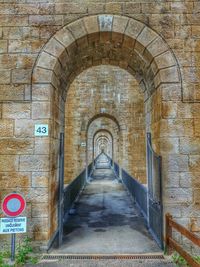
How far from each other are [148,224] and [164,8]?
459 centimetres

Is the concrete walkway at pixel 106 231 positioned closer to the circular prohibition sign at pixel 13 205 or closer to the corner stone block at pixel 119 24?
the circular prohibition sign at pixel 13 205

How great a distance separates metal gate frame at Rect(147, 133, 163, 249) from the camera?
442cm

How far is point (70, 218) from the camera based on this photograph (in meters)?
6.46

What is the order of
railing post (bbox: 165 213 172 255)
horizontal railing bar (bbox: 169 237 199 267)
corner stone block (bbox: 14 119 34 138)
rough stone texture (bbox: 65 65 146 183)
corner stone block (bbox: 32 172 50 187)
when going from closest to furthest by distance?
horizontal railing bar (bbox: 169 237 199 267), railing post (bbox: 165 213 172 255), corner stone block (bbox: 32 172 50 187), corner stone block (bbox: 14 119 34 138), rough stone texture (bbox: 65 65 146 183)

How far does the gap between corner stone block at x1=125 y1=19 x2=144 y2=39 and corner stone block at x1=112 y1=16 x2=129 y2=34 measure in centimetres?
7

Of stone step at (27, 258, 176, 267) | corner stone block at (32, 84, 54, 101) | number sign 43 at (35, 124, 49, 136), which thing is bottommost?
stone step at (27, 258, 176, 267)

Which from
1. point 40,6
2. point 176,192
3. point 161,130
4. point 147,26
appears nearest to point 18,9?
point 40,6

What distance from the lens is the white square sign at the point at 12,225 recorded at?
363 cm

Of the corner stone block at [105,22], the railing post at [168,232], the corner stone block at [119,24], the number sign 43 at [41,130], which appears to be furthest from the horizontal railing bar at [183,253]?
the corner stone block at [105,22]

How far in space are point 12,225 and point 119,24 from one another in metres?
3.87

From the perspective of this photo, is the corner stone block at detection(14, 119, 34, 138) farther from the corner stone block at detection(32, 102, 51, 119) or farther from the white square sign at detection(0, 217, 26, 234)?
the white square sign at detection(0, 217, 26, 234)

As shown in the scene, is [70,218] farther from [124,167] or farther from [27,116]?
[124,167]

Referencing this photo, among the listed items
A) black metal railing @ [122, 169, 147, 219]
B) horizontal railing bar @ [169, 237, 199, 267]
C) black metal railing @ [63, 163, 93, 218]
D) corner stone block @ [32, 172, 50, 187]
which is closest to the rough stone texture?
black metal railing @ [63, 163, 93, 218]

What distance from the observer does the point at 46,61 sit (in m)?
4.47
